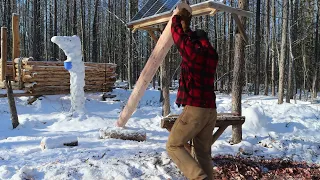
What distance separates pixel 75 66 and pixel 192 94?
8.13 m

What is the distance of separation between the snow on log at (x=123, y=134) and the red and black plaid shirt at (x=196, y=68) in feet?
11.1

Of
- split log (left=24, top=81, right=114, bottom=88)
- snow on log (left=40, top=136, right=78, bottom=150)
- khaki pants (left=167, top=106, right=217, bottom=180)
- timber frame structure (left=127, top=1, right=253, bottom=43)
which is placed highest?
timber frame structure (left=127, top=1, right=253, bottom=43)

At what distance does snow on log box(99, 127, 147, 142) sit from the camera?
22.3 feet

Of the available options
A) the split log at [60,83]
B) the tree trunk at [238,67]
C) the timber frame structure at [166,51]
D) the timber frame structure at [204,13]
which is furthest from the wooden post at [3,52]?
the tree trunk at [238,67]

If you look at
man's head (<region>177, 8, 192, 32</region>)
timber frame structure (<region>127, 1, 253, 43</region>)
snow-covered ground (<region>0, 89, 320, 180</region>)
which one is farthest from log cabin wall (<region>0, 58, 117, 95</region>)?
man's head (<region>177, 8, 192, 32</region>)

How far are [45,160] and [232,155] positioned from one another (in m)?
3.32

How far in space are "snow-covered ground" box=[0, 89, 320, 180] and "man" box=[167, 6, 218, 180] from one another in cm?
120

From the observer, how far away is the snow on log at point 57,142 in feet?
19.7

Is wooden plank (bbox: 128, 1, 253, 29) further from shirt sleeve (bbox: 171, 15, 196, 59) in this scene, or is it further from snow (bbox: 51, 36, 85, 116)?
snow (bbox: 51, 36, 85, 116)

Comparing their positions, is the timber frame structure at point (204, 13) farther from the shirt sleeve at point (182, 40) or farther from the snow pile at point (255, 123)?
the snow pile at point (255, 123)

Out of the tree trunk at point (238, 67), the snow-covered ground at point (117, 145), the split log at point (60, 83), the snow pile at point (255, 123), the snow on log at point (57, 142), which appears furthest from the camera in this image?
the split log at point (60, 83)

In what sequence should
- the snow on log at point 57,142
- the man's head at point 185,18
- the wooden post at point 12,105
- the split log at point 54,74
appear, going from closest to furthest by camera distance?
1. the man's head at point 185,18
2. the snow on log at point 57,142
3. the wooden post at point 12,105
4. the split log at point 54,74

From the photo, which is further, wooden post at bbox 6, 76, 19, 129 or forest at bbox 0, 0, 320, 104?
forest at bbox 0, 0, 320, 104

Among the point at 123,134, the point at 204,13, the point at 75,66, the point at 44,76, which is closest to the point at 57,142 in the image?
the point at 123,134
